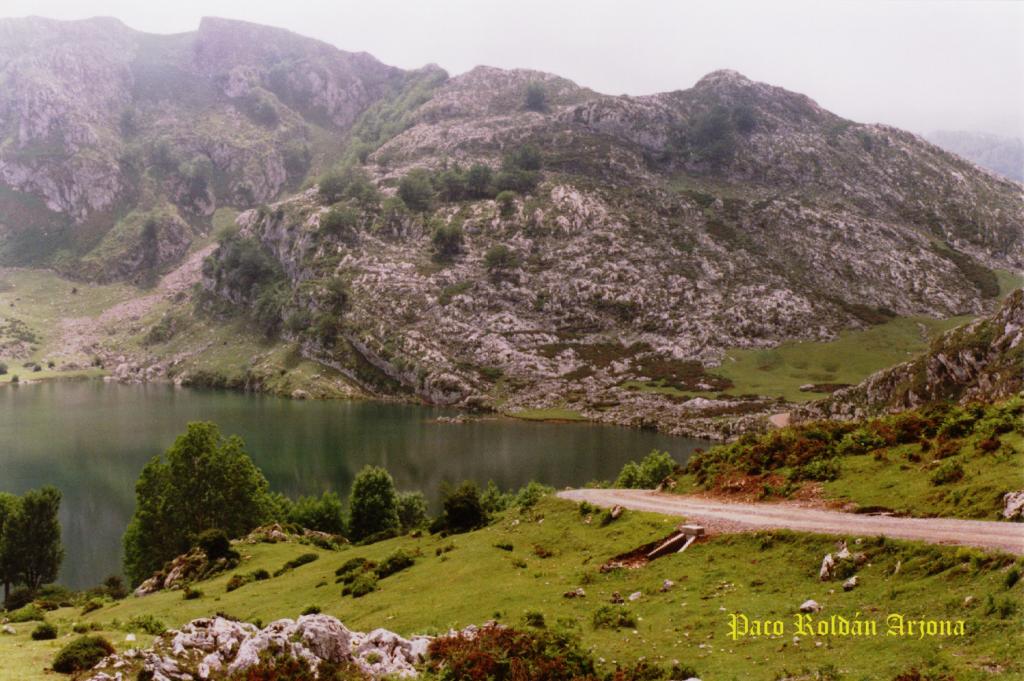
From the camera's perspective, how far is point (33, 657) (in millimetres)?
21328

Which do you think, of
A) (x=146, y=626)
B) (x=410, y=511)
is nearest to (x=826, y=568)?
(x=146, y=626)

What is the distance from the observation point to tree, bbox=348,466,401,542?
77.7 m

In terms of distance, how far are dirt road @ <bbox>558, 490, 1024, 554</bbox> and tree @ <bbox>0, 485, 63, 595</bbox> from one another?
67.6 meters

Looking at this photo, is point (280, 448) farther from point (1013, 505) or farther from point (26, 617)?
point (1013, 505)

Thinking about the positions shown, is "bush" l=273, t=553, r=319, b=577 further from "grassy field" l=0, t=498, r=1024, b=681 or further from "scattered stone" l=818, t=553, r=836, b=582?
"scattered stone" l=818, t=553, r=836, b=582

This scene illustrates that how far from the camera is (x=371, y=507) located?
7781cm

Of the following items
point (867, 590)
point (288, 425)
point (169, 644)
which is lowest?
point (288, 425)

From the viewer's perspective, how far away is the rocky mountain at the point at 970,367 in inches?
2480

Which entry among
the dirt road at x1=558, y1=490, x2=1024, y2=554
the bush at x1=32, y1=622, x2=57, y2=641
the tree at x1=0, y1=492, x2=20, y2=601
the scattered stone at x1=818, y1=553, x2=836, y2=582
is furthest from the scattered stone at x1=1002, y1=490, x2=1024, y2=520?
the tree at x1=0, y1=492, x2=20, y2=601

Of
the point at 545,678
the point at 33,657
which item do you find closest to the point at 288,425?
the point at 33,657

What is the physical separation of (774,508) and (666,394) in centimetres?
16361

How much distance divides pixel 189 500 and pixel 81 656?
52911mm

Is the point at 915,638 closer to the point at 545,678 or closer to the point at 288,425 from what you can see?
the point at 545,678

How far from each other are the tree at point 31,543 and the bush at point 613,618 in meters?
74.7
